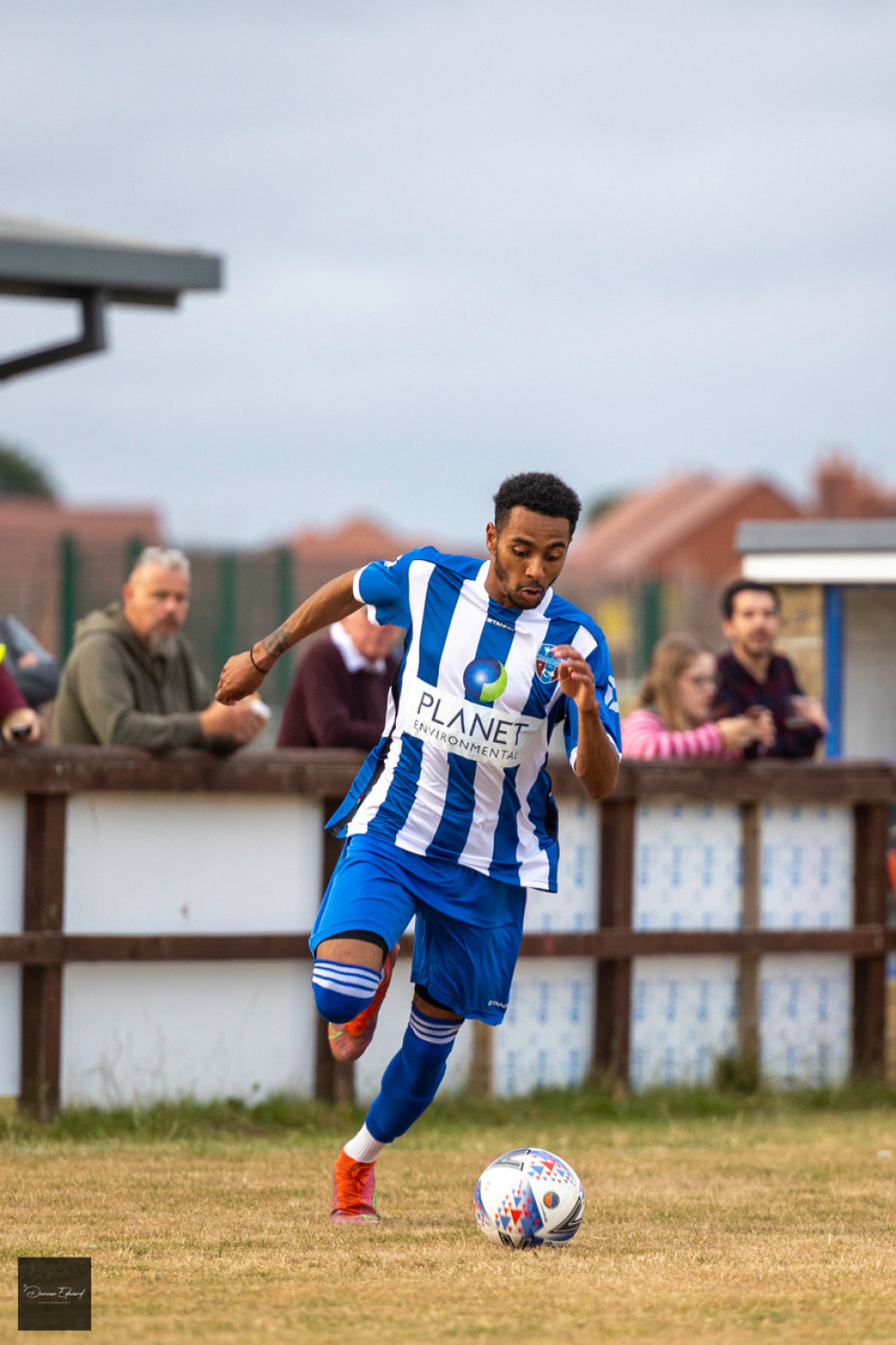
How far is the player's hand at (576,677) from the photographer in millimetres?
5125

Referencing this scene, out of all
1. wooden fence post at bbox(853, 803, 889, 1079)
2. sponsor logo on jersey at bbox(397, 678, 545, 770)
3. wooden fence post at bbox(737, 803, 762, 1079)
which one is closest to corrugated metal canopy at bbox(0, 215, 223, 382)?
wooden fence post at bbox(737, 803, 762, 1079)

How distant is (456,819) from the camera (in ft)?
18.5

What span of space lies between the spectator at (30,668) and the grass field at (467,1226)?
2.41 metres

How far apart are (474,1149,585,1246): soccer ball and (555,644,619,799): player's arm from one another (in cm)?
109

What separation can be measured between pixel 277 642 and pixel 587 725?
Result: 1026mm

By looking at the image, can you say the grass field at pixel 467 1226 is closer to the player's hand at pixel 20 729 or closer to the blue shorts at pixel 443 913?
the blue shorts at pixel 443 913

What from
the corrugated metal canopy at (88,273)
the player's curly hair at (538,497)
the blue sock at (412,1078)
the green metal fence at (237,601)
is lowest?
the blue sock at (412,1078)

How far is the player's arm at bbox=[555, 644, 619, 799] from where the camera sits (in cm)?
514

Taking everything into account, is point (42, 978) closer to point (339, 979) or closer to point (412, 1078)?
point (412, 1078)

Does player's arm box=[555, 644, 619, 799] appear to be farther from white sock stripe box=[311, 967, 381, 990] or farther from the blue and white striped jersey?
white sock stripe box=[311, 967, 381, 990]

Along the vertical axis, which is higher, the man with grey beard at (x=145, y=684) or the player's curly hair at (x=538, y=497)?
the player's curly hair at (x=538, y=497)

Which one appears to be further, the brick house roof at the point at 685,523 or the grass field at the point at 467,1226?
the brick house roof at the point at 685,523

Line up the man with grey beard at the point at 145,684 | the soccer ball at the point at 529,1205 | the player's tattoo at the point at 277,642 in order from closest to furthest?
the soccer ball at the point at 529,1205 → the player's tattoo at the point at 277,642 → the man with grey beard at the point at 145,684

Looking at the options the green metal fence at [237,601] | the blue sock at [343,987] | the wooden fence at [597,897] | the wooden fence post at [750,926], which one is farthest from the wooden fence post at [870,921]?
the green metal fence at [237,601]
